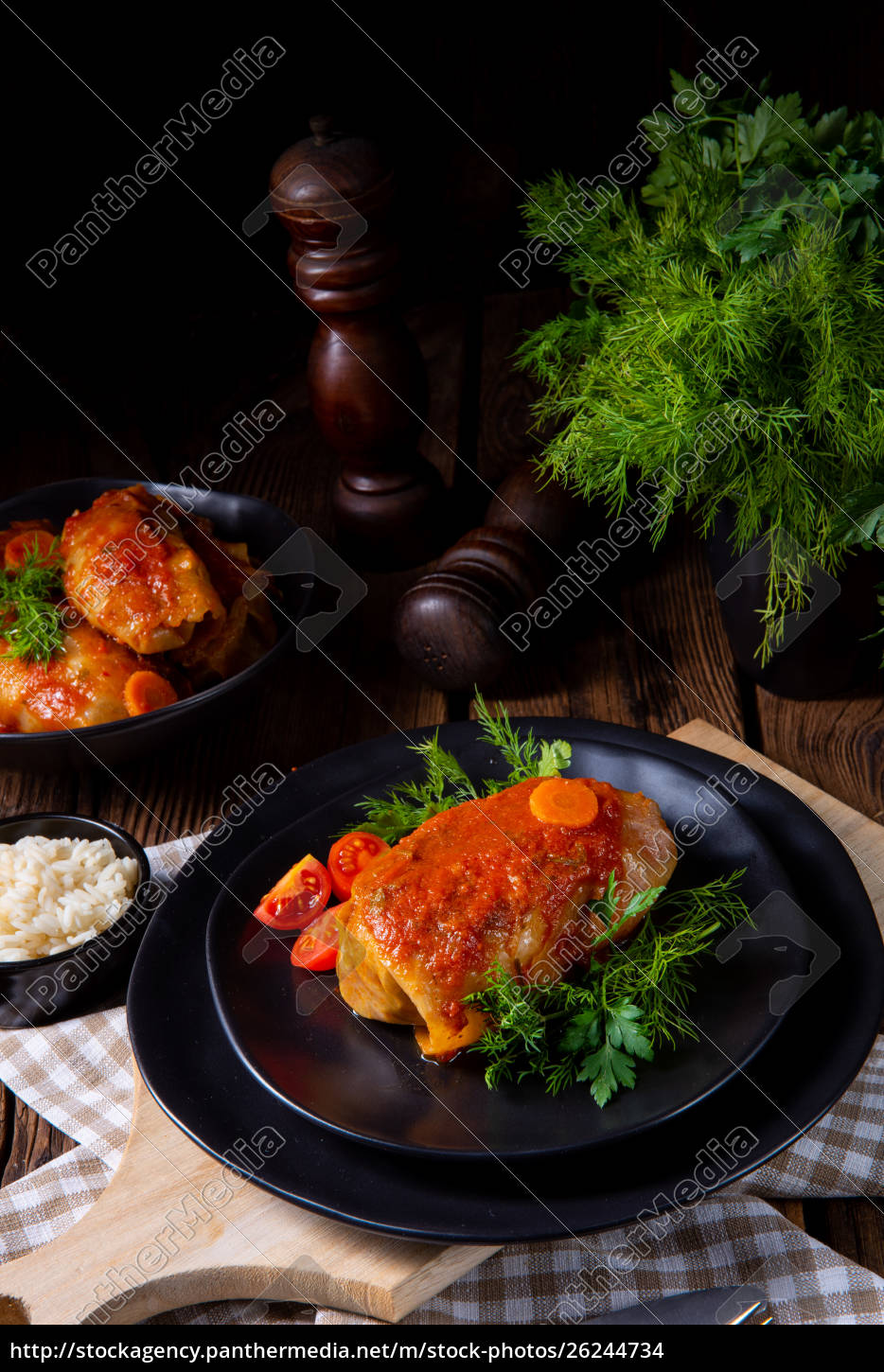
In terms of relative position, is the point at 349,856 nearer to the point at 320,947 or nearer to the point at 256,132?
the point at 320,947

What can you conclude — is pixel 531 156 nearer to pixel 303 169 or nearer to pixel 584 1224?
pixel 303 169

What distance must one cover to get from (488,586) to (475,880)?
952mm

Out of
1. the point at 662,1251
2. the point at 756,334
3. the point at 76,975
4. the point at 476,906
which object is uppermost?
the point at 756,334

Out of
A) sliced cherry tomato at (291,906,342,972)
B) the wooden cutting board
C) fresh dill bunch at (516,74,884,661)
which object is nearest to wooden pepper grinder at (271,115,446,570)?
fresh dill bunch at (516,74,884,661)

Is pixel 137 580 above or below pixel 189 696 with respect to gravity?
above

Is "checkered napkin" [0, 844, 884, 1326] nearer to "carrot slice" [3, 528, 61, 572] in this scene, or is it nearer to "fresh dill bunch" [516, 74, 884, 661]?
"fresh dill bunch" [516, 74, 884, 661]

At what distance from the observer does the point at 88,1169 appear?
5.90ft

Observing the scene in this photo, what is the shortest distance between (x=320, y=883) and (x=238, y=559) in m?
0.92

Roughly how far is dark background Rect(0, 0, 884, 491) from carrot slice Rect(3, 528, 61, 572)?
872 millimetres

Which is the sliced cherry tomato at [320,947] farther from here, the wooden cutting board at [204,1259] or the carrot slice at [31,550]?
the carrot slice at [31,550]

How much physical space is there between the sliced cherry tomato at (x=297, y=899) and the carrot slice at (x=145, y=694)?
0.53 m

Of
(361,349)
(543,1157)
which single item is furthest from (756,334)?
(543,1157)

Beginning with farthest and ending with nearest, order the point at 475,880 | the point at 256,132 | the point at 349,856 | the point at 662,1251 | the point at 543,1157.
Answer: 1. the point at 256,132
2. the point at 349,856
3. the point at 475,880
4. the point at 662,1251
5. the point at 543,1157

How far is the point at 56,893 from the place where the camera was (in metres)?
2.04
